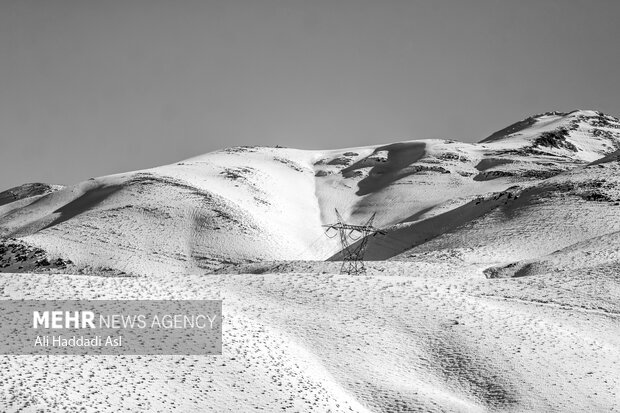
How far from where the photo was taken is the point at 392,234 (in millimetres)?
76562

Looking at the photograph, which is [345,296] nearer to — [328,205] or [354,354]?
[354,354]

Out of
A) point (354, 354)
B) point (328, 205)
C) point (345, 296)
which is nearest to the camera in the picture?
point (354, 354)

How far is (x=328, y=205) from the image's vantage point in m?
104

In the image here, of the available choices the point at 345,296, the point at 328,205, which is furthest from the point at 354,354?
the point at 328,205

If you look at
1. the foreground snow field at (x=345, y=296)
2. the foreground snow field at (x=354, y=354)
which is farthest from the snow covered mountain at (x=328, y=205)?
the foreground snow field at (x=354, y=354)

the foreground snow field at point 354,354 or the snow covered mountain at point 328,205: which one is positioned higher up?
the snow covered mountain at point 328,205

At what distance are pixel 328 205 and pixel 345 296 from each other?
70.2 m

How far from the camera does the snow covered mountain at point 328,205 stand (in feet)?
217

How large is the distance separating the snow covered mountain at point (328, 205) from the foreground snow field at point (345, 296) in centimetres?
37

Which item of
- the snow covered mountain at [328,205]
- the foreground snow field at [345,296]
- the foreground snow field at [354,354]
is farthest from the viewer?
the snow covered mountain at [328,205]

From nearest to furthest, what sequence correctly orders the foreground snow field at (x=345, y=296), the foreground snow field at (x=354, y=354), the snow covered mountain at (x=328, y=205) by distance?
the foreground snow field at (x=354, y=354)
the foreground snow field at (x=345, y=296)
the snow covered mountain at (x=328, y=205)

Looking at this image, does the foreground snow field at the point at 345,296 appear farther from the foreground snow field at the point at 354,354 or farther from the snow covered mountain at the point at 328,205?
the snow covered mountain at the point at 328,205

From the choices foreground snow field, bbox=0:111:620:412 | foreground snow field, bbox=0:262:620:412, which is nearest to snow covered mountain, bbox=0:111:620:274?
foreground snow field, bbox=0:111:620:412

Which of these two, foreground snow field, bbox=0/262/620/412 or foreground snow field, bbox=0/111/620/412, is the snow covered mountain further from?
foreground snow field, bbox=0/262/620/412
